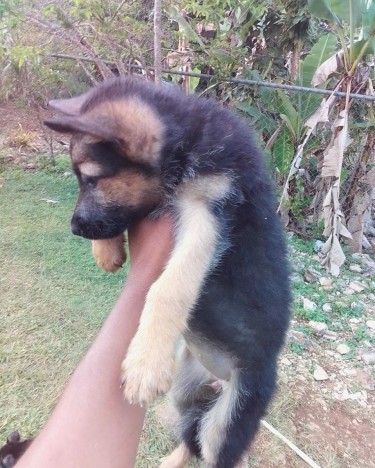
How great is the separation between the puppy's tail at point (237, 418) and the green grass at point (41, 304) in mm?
1244

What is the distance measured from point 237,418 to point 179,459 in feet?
1.91

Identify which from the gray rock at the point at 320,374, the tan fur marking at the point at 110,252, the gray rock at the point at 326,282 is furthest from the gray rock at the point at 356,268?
the tan fur marking at the point at 110,252

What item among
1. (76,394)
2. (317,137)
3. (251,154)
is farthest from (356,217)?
(76,394)

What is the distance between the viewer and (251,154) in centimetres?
224

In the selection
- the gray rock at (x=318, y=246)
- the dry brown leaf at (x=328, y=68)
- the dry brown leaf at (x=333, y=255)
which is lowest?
the gray rock at (x=318, y=246)

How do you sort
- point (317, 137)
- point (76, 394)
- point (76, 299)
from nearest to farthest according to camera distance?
point (76, 394), point (76, 299), point (317, 137)

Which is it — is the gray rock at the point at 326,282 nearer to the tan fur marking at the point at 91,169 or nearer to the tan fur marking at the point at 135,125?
the tan fur marking at the point at 135,125

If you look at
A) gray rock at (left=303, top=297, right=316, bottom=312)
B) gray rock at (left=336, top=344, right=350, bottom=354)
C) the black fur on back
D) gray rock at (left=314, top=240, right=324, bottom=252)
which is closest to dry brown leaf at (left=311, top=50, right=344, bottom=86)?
gray rock at (left=314, top=240, right=324, bottom=252)

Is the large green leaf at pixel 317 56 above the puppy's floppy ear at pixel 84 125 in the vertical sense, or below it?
below

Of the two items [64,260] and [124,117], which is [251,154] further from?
[64,260]

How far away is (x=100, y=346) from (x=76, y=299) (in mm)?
2573

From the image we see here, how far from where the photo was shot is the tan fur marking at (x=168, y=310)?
5.80ft

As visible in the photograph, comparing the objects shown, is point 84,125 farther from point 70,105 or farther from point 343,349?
point 343,349

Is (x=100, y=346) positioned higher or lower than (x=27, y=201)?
higher
